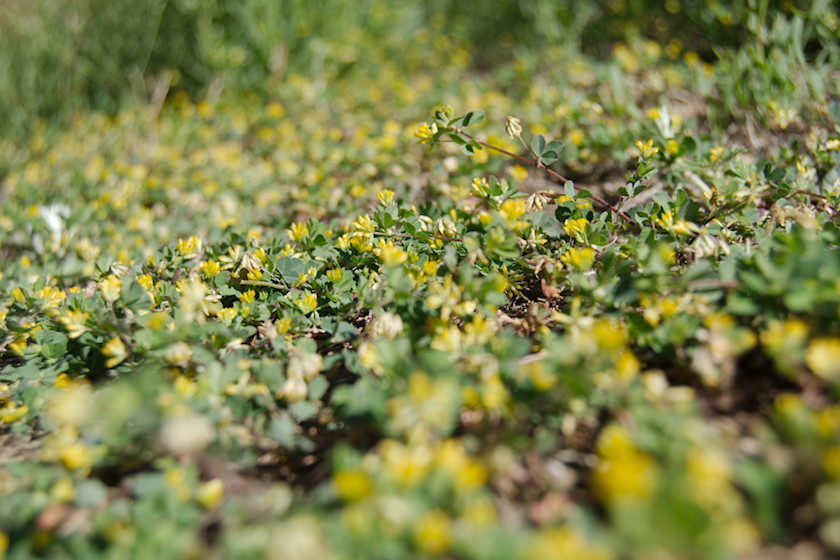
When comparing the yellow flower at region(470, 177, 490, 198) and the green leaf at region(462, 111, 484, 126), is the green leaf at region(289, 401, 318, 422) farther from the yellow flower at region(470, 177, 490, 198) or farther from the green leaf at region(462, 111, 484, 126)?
the green leaf at region(462, 111, 484, 126)

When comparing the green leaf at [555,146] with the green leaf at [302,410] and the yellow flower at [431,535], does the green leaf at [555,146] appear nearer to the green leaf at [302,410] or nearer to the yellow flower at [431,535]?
the green leaf at [302,410]

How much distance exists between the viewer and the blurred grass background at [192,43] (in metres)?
4.04

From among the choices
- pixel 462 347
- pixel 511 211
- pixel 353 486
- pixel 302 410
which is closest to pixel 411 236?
pixel 511 211

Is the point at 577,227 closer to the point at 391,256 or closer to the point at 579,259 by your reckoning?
the point at 579,259

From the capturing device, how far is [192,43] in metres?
4.43

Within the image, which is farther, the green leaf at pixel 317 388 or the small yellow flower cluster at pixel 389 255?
the small yellow flower cluster at pixel 389 255

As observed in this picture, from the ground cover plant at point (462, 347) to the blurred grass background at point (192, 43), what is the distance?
115 centimetres

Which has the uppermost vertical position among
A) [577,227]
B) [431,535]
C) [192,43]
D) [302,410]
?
[192,43]

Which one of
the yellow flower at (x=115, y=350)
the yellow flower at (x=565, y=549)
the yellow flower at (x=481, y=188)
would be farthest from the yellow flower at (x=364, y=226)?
the yellow flower at (x=565, y=549)

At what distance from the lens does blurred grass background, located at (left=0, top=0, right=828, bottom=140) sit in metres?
4.04

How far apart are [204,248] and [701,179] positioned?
1981mm

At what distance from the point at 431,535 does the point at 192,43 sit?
15.3 feet

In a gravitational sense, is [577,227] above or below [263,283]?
above

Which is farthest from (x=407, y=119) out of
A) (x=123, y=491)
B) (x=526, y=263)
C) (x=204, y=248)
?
(x=123, y=491)
